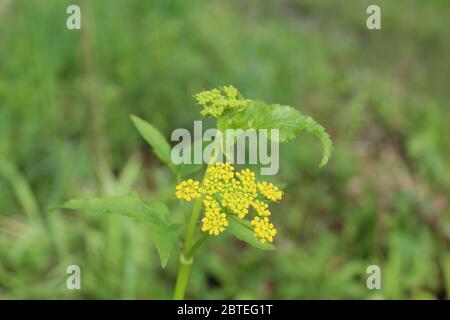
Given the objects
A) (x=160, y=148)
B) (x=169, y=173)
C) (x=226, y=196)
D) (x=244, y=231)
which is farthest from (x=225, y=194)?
(x=169, y=173)

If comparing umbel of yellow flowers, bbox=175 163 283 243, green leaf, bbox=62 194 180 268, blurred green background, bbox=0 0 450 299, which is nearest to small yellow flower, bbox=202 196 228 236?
umbel of yellow flowers, bbox=175 163 283 243

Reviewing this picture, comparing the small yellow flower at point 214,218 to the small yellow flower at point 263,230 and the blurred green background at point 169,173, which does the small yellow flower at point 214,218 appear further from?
the blurred green background at point 169,173

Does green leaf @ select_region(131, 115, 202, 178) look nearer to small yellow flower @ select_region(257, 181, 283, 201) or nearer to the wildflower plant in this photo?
the wildflower plant

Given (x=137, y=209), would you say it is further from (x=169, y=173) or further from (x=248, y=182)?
(x=169, y=173)

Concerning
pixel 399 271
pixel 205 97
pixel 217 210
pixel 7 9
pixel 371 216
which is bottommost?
pixel 399 271
